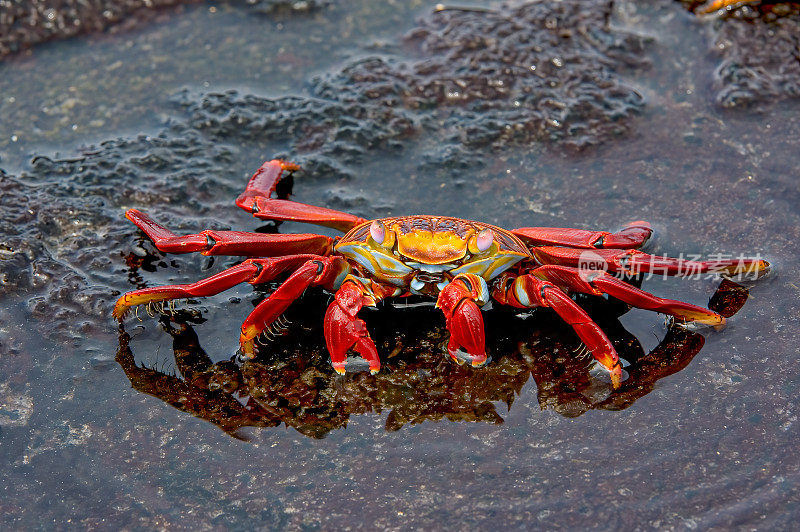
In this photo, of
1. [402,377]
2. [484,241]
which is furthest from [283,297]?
[484,241]

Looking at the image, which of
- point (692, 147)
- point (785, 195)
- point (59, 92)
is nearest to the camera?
point (785, 195)

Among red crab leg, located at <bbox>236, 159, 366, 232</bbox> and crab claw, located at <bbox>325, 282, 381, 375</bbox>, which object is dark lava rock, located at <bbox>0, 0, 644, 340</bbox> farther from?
crab claw, located at <bbox>325, 282, 381, 375</bbox>

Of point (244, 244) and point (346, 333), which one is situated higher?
point (244, 244)

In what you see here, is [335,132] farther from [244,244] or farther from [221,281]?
[221,281]

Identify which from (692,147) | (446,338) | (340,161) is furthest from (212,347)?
(692,147)

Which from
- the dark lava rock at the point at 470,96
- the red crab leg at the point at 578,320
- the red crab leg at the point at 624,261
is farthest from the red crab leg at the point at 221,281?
the dark lava rock at the point at 470,96

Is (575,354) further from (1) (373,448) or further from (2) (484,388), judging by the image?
(1) (373,448)

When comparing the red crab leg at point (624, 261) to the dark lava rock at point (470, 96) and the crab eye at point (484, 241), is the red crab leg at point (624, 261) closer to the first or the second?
the crab eye at point (484, 241)
